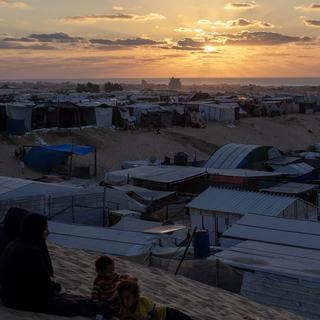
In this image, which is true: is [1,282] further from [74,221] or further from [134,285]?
[74,221]

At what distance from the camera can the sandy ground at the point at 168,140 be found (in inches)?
1417

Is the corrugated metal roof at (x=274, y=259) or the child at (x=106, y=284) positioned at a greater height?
the child at (x=106, y=284)

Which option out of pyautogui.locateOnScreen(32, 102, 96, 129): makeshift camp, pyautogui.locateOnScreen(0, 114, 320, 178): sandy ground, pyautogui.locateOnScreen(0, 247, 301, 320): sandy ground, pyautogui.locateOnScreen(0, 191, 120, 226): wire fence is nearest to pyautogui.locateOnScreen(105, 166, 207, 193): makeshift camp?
pyautogui.locateOnScreen(0, 191, 120, 226): wire fence

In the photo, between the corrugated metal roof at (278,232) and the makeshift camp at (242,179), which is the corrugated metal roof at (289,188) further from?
the corrugated metal roof at (278,232)

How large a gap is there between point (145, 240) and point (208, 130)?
3853cm

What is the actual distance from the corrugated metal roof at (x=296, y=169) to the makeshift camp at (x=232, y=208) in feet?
29.1

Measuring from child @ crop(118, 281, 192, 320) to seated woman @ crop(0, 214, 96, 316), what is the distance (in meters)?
0.83

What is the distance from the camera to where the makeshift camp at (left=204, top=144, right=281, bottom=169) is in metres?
27.0

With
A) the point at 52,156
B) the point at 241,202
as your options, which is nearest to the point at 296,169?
the point at 241,202

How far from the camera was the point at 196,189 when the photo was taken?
2291 cm

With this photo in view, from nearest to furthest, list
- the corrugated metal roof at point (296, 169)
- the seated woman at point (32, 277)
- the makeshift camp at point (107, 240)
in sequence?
the seated woman at point (32, 277)
the makeshift camp at point (107, 240)
the corrugated metal roof at point (296, 169)

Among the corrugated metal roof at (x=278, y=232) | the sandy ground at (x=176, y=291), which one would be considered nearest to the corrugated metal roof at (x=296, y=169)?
the corrugated metal roof at (x=278, y=232)

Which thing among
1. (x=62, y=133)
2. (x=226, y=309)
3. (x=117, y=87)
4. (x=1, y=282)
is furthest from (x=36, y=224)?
(x=117, y=87)

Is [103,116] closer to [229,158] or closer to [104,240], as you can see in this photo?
[229,158]
